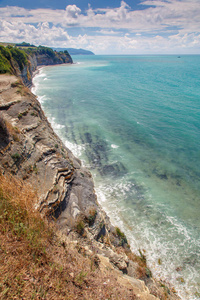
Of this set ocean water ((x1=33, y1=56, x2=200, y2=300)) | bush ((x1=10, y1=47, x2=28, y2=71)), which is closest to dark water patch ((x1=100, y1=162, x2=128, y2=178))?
ocean water ((x1=33, y1=56, x2=200, y2=300))

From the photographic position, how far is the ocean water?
1397 cm

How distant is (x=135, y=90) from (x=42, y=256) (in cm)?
6617

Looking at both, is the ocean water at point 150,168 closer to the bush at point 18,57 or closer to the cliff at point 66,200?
the cliff at point 66,200

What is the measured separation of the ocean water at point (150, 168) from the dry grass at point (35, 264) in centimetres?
1026

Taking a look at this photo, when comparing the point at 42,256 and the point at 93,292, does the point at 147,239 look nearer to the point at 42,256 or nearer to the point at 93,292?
the point at 93,292

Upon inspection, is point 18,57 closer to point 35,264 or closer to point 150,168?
point 150,168

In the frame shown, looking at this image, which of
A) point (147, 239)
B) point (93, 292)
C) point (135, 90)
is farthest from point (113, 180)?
point (135, 90)

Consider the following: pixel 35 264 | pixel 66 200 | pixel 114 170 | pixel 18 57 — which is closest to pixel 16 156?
pixel 66 200

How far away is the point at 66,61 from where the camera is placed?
192 m

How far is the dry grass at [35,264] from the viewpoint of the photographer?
3814 millimetres

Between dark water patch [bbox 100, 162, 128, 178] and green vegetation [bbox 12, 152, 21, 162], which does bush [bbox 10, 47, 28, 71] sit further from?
green vegetation [bbox 12, 152, 21, 162]

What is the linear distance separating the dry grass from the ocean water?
10261 mm

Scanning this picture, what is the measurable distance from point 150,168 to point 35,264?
20802mm

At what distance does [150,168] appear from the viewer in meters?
23.1
